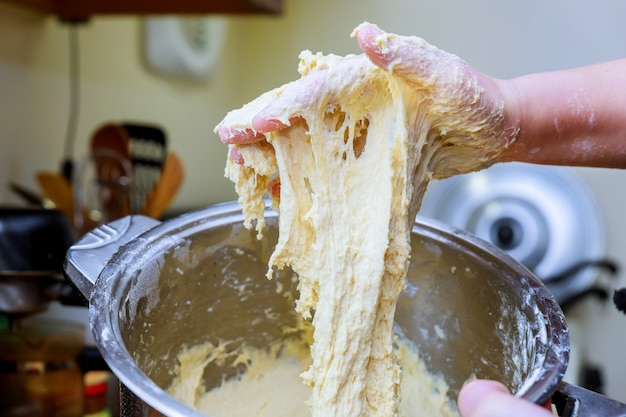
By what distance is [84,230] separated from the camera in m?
0.89

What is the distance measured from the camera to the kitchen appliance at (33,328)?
59cm

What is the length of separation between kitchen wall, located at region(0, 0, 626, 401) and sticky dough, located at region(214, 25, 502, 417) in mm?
678

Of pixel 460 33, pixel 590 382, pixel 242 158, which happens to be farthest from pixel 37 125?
pixel 590 382

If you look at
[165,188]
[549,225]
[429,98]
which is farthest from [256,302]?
[549,225]

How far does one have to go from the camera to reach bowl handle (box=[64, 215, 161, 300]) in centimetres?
42

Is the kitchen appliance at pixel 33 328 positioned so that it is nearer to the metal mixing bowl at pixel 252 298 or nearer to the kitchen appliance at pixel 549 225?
the metal mixing bowl at pixel 252 298

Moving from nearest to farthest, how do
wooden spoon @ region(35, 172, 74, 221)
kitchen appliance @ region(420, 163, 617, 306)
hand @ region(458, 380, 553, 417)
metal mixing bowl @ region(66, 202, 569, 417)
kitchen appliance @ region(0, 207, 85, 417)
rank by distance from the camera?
hand @ region(458, 380, 553, 417), metal mixing bowl @ region(66, 202, 569, 417), kitchen appliance @ region(0, 207, 85, 417), wooden spoon @ region(35, 172, 74, 221), kitchen appliance @ region(420, 163, 617, 306)

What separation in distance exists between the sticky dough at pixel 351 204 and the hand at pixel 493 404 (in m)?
0.13

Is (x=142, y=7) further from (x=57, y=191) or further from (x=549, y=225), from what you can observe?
(x=549, y=225)

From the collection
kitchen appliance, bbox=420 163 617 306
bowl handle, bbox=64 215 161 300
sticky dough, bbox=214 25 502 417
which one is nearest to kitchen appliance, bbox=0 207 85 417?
bowl handle, bbox=64 215 161 300

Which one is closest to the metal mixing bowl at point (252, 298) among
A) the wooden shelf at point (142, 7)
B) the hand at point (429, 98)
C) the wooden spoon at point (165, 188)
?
the hand at point (429, 98)

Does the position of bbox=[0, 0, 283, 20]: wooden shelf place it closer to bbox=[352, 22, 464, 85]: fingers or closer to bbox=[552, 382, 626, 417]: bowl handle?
bbox=[352, 22, 464, 85]: fingers

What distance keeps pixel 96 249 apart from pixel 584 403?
37cm

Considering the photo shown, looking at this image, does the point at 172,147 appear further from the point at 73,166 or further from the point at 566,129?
the point at 566,129
